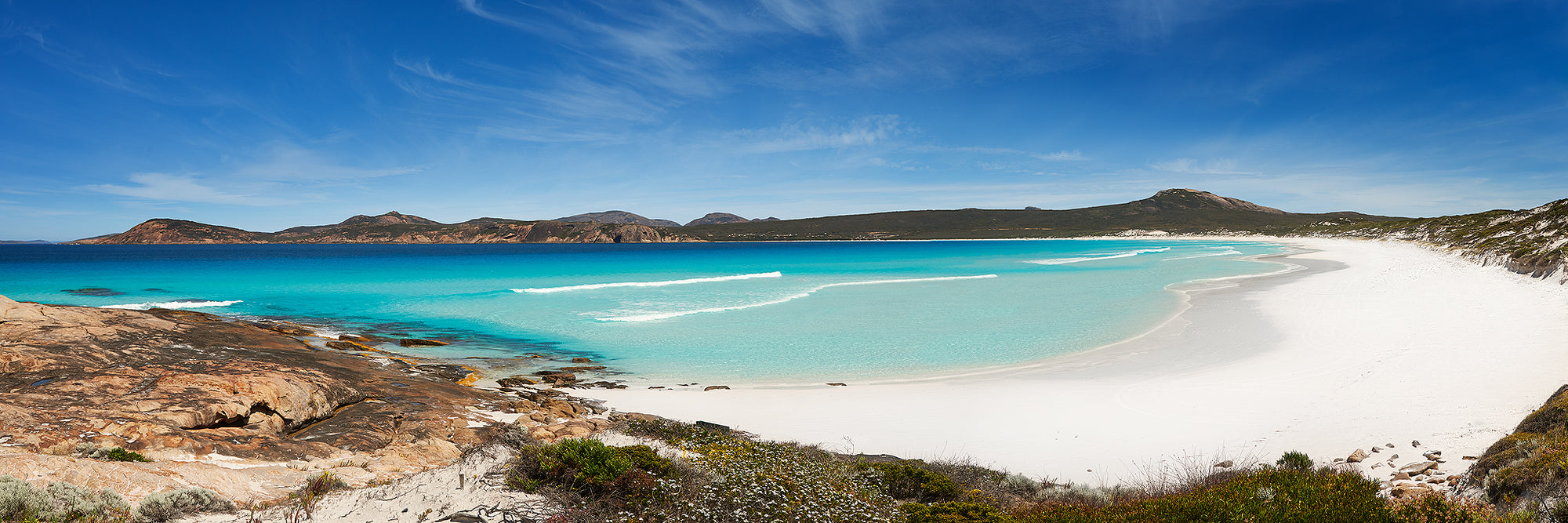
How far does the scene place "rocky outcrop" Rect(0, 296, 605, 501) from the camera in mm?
5316

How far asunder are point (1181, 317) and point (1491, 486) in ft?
54.8

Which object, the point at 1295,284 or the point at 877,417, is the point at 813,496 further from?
the point at 1295,284

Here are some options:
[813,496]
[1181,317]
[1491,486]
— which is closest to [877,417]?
[813,496]

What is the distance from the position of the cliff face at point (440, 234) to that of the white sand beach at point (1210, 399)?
556ft

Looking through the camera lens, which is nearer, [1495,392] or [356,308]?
[1495,392]

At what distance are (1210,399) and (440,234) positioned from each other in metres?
213

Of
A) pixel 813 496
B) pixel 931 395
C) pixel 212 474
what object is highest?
pixel 212 474

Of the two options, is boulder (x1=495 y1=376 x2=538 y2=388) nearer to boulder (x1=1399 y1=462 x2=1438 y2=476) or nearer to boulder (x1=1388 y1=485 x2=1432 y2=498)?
boulder (x1=1388 y1=485 x2=1432 y2=498)

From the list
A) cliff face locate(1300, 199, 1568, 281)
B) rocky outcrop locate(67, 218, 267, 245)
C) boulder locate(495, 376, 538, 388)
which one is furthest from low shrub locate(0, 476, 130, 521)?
rocky outcrop locate(67, 218, 267, 245)

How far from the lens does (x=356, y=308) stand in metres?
→ 26.2

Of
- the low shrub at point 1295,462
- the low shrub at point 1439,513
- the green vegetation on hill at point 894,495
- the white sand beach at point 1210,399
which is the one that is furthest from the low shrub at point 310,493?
the low shrub at point 1295,462

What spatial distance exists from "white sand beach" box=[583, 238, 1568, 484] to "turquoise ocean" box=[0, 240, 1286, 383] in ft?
6.62

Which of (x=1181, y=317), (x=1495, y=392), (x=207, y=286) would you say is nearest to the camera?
(x=1495, y=392)

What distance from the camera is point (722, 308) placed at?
25.3 m
